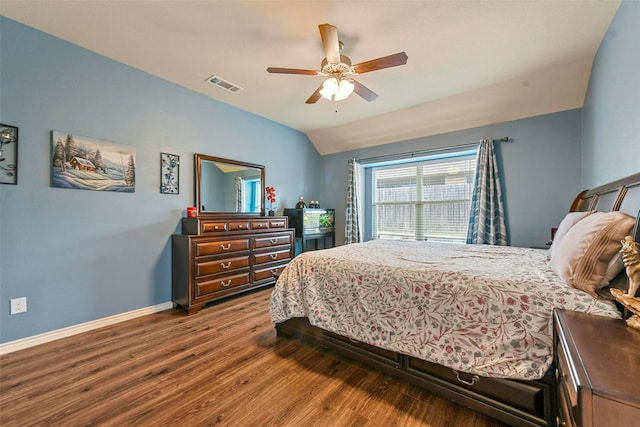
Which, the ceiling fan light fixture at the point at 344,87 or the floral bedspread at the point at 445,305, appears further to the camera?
the ceiling fan light fixture at the point at 344,87

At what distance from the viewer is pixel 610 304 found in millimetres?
1054

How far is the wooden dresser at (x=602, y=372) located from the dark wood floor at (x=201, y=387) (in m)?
0.84

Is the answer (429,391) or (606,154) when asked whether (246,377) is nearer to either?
(429,391)

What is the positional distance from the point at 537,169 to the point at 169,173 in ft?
15.6

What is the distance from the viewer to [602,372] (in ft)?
2.12

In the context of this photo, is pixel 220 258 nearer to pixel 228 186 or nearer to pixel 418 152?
pixel 228 186

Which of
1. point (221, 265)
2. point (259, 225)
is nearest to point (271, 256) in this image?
point (259, 225)

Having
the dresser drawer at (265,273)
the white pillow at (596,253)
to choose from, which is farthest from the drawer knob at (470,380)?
the dresser drawer at (265,273)

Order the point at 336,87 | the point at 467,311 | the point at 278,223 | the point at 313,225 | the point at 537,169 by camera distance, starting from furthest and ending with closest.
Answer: the point at 313,225 → the point at 278,223 → the point at 537,169 → the point at 336,87 → the point at 467,311

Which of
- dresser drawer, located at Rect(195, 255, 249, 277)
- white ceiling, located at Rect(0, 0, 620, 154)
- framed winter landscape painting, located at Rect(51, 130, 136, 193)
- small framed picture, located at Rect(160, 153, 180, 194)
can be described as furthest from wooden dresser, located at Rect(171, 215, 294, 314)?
white ceiling, located at Rect(0, 0, 620, 154)

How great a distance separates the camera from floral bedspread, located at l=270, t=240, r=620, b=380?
1199 millimetres

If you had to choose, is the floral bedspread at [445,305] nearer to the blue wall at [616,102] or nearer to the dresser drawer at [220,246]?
the blue wall at [616,102]

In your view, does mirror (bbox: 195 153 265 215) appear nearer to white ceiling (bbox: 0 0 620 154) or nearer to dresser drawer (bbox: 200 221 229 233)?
dresser drawer (bbox: 200 221 229 233)

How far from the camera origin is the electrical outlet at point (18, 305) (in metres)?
2.11
